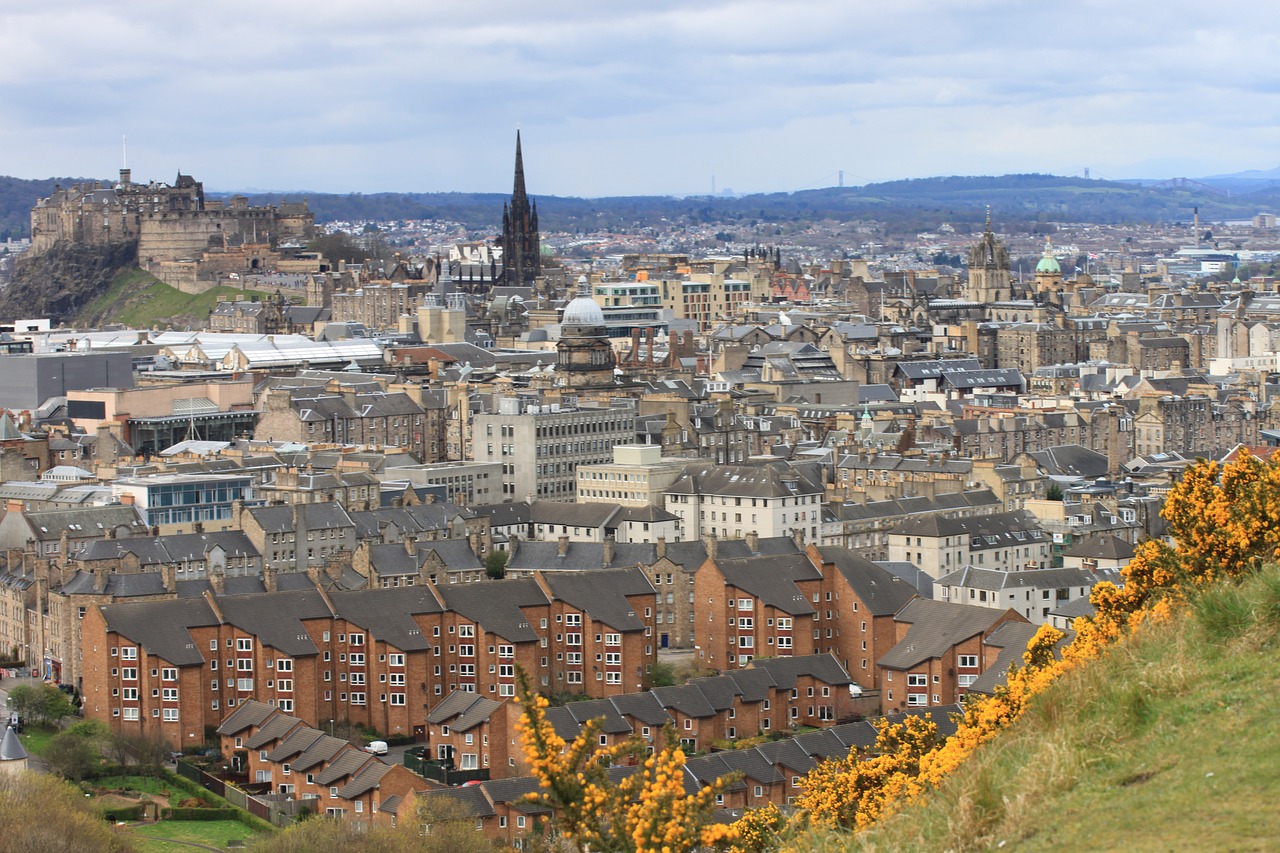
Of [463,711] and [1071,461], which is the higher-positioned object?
[1071,461]

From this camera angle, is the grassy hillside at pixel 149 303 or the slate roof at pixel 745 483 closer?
the slate roof at pixel 745 483

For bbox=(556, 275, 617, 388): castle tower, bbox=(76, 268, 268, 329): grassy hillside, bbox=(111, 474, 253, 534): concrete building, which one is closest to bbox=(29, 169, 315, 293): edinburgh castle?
bbox=(76, 268, 268, 329): grassy hillside

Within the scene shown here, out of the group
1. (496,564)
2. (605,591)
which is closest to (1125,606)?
(605,591)

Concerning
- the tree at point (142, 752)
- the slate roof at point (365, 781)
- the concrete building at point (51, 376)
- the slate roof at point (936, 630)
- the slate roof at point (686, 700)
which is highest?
the concrete building at point (51, 376)

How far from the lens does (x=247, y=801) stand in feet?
194

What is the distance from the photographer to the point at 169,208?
19325 cm

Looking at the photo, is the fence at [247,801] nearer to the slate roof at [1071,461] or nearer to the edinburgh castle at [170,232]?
the slate roof at [1071,461]

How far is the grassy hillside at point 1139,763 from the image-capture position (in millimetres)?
19984

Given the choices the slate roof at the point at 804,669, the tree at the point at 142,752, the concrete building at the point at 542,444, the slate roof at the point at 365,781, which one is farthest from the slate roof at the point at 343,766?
the concrete building at the point at 542,444

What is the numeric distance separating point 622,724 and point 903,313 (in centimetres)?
11669

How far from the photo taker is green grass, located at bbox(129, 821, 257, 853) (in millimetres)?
54969

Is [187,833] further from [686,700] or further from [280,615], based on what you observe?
[686,700]

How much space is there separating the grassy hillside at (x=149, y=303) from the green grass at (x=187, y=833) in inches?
4613

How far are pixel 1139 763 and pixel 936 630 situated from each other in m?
46.7
